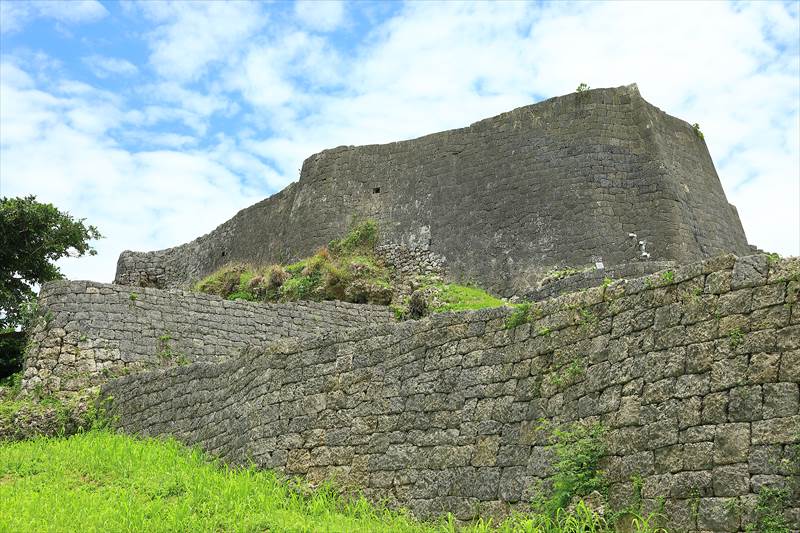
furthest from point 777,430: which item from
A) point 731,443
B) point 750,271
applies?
point 750,271

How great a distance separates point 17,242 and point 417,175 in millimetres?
8603

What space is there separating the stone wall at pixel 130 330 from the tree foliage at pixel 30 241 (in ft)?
15.8

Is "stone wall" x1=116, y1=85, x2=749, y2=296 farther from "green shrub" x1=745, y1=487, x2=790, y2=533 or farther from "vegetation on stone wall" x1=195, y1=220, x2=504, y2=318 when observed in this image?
"green shrub" x1=745, y1=487, x2=790, y2=533

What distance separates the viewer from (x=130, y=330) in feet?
52.2

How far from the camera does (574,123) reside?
63.5 feet

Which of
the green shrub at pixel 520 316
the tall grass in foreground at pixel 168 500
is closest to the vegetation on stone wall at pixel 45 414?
the tall grass in foreground at pixel 168 500

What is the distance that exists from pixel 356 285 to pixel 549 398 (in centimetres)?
1101

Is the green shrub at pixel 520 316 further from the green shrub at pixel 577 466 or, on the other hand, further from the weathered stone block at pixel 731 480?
the weathered stone block at pixel 731 480

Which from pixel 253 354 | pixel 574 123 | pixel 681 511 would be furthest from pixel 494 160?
pixel 681 511

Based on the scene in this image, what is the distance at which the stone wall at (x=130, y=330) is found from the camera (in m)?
15.3

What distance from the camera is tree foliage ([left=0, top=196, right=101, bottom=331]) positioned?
20.2 meters

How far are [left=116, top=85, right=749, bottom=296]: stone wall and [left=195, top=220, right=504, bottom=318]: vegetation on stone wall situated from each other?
0.63m

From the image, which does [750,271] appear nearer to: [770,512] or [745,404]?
[745,404]

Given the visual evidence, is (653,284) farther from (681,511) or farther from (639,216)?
(639,216)
